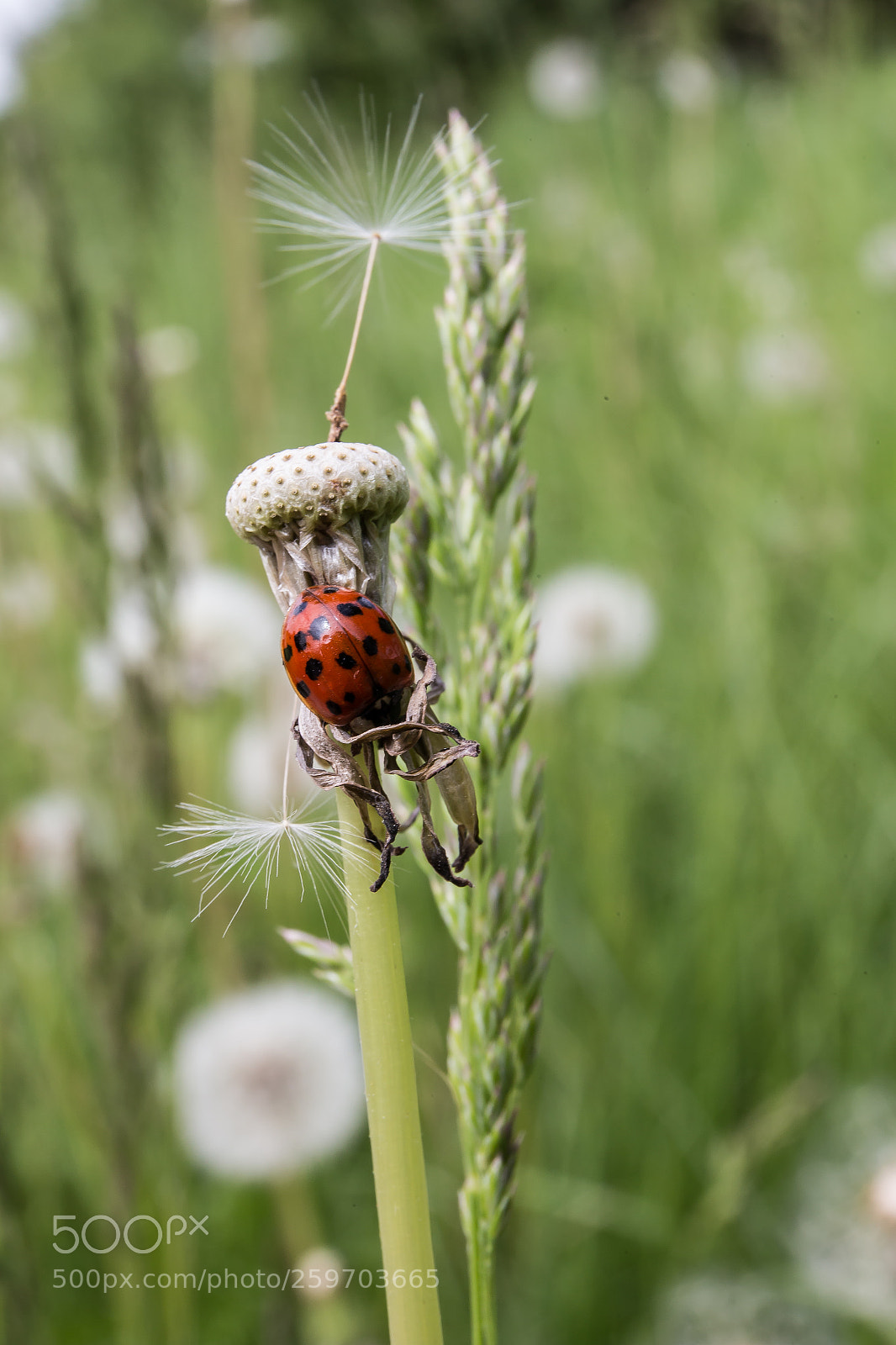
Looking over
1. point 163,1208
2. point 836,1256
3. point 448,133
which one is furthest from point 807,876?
point 448,133

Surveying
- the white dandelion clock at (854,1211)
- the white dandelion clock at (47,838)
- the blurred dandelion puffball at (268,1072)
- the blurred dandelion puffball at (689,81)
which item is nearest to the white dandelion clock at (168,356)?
the white dandelion clock at (47,838)

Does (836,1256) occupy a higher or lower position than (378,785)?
lower

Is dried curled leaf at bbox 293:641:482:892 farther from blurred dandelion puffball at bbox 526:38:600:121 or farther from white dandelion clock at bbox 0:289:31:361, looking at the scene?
blurred dandelion puffball at bbox 526:38:600:121

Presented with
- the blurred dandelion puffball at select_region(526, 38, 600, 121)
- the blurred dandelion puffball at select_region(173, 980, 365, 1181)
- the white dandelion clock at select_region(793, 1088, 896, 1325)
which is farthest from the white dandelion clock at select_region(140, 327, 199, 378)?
the blurred dandelion puffball at select_region(526, 38, 600, 121)

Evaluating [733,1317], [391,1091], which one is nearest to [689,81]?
[733,1317]

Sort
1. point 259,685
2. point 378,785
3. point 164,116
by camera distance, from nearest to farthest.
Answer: point 378,785 < point 259,685 < point 164,116

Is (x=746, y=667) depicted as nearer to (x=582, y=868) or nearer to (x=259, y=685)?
(x=582, y=868)
